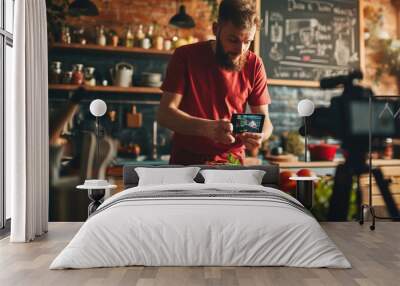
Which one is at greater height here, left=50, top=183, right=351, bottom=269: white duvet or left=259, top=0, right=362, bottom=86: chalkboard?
left=259, top=0, right=362, bottom=86: chalkboard

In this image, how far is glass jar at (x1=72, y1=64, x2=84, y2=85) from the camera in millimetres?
6973

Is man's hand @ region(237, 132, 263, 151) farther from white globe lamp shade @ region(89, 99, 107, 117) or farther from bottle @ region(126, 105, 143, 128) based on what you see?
white globe lamp shade @ region(89, 99, 107, 117)

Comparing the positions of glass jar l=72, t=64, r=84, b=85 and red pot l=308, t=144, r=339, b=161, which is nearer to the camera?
glass jar l=72, t=64, r=84, b=85

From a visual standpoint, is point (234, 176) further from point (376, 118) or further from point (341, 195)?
point (376, 118)

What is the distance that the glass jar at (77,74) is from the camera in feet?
22.9

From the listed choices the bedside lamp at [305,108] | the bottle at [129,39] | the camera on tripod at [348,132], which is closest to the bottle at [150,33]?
the bottle at [129,39]

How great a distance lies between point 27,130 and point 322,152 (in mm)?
3647

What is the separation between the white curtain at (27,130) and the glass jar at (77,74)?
87 centimetres

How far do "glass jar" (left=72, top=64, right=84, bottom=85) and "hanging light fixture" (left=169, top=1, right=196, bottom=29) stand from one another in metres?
1.29

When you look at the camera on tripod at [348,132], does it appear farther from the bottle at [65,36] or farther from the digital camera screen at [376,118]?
the bottle at [65,36]

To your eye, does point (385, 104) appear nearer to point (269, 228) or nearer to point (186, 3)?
point (186, 3)

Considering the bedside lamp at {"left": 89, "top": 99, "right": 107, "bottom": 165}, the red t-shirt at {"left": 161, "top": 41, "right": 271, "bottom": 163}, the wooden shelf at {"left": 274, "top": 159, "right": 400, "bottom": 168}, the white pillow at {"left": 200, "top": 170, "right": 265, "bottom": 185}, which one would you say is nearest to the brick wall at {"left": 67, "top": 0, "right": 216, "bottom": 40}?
the red t-shirt at {"left": 161, "top": 41, "right": 271, "bottom": 163}

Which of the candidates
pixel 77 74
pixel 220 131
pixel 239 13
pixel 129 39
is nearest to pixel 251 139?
pixel 220 131

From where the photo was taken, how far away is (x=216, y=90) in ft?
22.8
